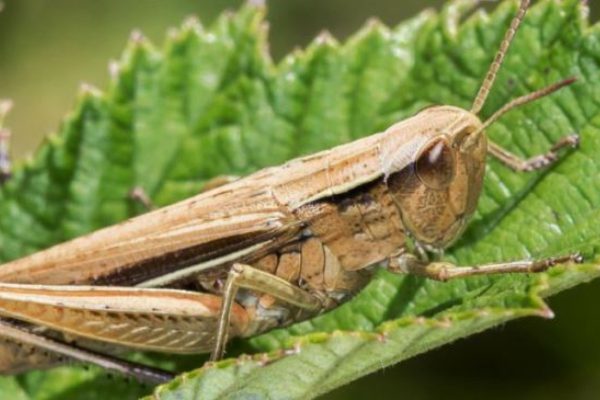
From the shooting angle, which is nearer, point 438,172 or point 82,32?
point 438,172

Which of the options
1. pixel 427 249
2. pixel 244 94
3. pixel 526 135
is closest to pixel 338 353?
pixel 427 249

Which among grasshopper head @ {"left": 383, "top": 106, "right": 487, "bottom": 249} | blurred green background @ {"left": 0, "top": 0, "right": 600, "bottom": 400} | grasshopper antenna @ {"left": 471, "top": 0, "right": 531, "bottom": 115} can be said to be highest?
blurred green background @ {"left": 0, "top": 0, "right": 600, "bottom": 400}

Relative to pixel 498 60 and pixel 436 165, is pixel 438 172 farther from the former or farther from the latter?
pixel 498 60

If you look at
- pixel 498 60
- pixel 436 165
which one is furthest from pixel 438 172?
pixel 498 60

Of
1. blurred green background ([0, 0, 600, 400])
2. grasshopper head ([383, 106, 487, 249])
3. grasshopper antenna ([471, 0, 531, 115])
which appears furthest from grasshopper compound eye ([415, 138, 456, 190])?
blurred green background ([0, 0, 600, 400])

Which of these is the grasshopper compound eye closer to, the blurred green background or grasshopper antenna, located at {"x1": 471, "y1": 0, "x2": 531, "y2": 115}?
grasshopper antenna, located at {"x1": 471, "y1": 0, "x2": 531, "y2": 115}

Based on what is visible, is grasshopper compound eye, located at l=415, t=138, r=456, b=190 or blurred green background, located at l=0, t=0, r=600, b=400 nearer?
grasshopper compound eye, located at l=415, t=138, r=456, b=190

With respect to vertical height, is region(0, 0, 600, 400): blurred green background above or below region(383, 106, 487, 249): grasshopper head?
above
